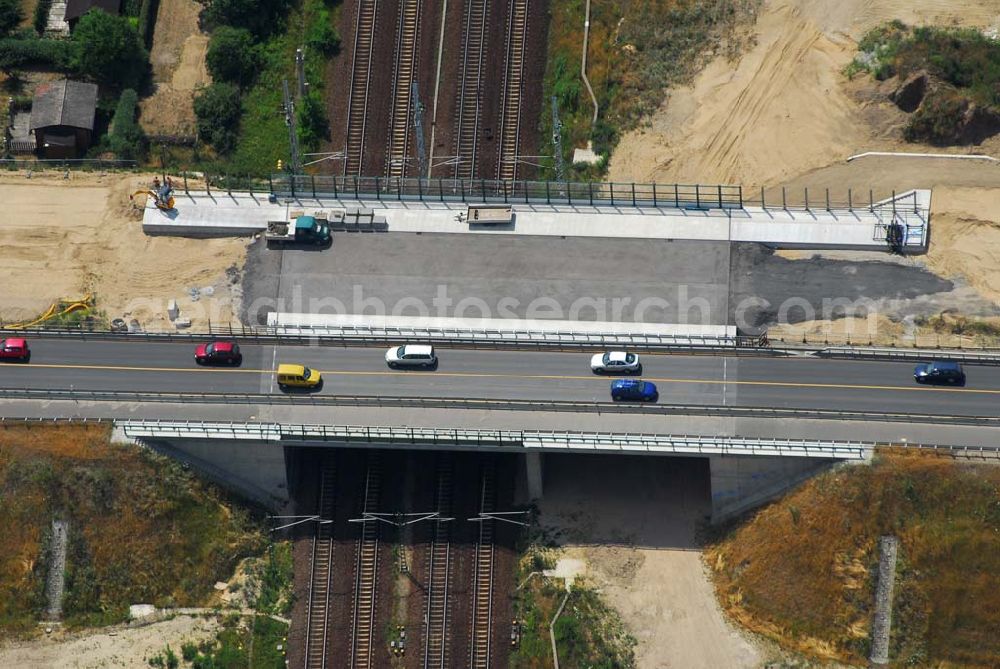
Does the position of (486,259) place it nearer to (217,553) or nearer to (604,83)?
(604,83)

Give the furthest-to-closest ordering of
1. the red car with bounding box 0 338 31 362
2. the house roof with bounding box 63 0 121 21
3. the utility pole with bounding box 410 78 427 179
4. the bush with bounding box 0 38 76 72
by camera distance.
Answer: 1. the house roof with bounding box 63 0 121 21
2. the bush with bounding box 0 38 76 72
3. the utility pole with bounding box 410 78 427 179
4. the red car with bounding box 0 338 31 362

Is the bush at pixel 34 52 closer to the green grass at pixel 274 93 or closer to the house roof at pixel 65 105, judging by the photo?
the house roof at pixel 65 105

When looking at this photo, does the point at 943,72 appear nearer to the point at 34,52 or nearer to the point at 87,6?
the point at 87,6

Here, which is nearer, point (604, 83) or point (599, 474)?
point (599, 474)

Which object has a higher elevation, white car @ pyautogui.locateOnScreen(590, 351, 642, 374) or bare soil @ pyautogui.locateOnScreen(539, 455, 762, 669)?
white car @ pyautogui.locateOnScreen(590, 351, 642, 374)

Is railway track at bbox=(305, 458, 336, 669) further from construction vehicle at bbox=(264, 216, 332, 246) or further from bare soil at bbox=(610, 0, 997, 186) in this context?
bare soil at bbox=(610, 0, 997, 186)

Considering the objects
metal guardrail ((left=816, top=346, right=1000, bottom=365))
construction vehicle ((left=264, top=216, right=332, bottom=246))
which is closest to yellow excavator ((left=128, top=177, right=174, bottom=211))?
construction vehicle ((left=264, top=216, right=332, bottom=246))

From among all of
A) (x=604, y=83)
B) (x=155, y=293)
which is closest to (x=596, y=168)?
(x=604, y=83)
